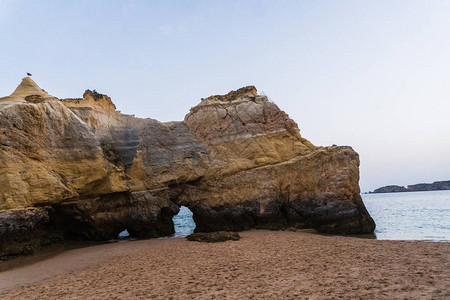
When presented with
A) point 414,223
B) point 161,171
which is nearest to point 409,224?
point 414,223

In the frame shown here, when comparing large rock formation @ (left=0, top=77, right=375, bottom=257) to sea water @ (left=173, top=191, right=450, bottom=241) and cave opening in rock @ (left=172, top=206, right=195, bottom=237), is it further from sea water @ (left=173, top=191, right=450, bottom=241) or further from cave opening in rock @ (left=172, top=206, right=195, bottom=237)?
sea water @ (left=173, top=191, right=450, bottom=241)

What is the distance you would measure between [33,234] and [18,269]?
3173 millimetres

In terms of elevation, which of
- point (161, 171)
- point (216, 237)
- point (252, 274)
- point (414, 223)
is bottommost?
point (414, 223)

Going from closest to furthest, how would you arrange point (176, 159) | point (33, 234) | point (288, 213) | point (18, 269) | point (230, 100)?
point (18, 269) → point (33, 234) → point (288, 213) → point (176, 159) → point (230, 100)

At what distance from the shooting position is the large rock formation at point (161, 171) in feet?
44.5

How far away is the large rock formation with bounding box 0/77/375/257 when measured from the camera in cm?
1355

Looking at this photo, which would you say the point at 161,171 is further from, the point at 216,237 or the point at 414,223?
the point at 414,223

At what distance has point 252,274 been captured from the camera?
715cm

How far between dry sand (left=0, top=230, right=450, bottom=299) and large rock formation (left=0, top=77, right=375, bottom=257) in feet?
14.2

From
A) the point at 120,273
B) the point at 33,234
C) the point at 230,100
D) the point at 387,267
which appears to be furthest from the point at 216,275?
the point at 230,100

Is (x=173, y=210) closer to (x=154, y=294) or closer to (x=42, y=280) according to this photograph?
(x=42, y=280)

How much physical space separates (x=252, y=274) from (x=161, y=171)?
1174 cm

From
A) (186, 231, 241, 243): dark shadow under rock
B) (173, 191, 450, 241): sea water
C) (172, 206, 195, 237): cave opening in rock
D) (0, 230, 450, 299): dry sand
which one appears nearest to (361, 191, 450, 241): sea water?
(173, 191, 450, 241): sea water

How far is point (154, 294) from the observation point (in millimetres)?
6094
